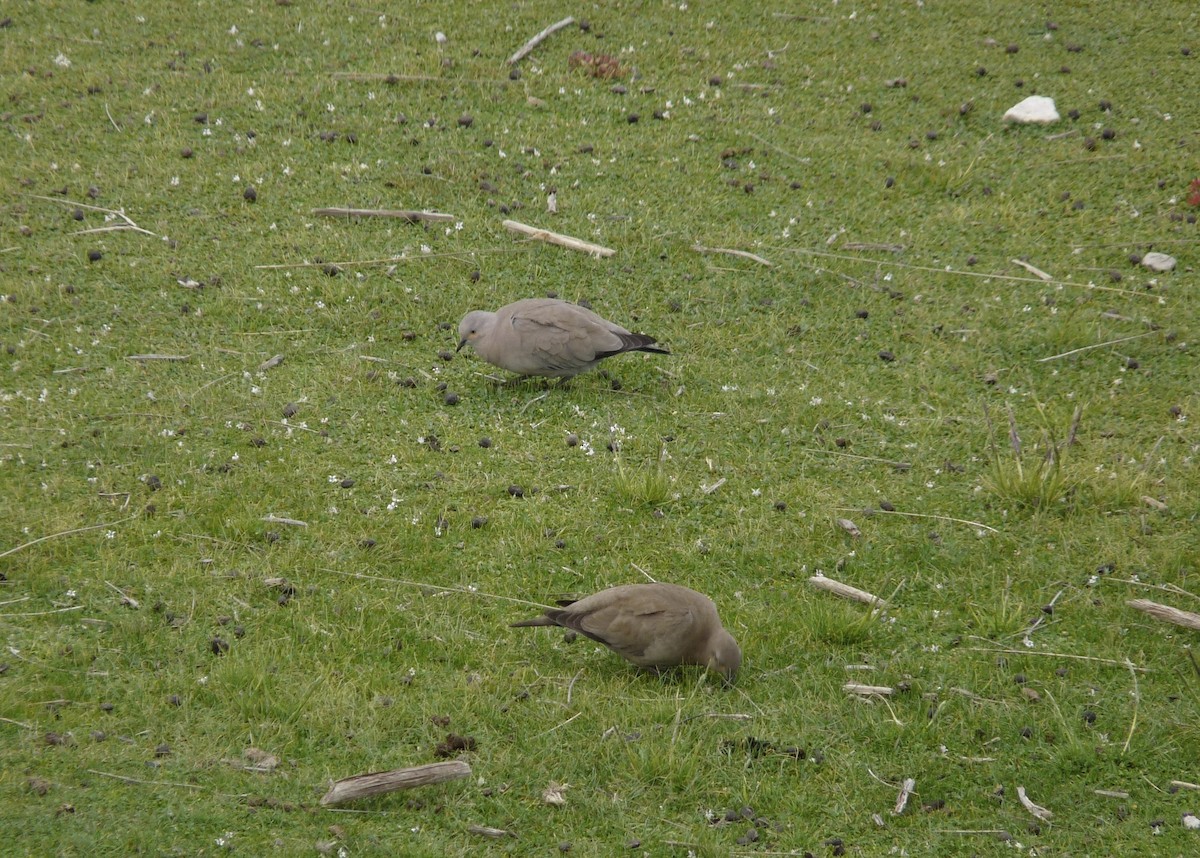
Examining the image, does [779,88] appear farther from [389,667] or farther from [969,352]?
[389,667]

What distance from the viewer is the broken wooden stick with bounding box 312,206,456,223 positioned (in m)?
10.4

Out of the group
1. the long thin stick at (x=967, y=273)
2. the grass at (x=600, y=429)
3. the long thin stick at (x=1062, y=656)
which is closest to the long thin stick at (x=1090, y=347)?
the grass at (x=600, y=429)

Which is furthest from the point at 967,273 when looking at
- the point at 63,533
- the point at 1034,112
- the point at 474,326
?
the point at 63,533

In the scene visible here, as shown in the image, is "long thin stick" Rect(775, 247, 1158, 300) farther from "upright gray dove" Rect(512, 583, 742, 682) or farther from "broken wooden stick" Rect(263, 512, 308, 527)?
"broken wooden stick" Rect(263, 512, 308, 527)

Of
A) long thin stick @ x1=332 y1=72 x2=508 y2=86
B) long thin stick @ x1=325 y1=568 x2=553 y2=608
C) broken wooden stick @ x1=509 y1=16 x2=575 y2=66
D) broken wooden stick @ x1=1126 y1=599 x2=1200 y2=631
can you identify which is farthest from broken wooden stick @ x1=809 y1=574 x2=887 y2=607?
broken wooden stick @ x1=509 y1=16 x2=575 y2=66

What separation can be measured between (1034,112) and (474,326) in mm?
7076

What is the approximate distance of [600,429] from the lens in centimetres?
834

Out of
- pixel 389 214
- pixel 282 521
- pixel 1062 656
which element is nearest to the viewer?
pixel 1062 656

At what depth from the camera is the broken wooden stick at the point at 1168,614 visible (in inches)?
253

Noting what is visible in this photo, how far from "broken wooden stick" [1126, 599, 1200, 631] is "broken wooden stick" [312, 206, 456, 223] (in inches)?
262

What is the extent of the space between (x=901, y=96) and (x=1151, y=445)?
5.88 meters

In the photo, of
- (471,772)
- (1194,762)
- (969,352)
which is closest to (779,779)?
(471,772)

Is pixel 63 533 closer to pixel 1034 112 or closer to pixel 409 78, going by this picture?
pixel 409 78

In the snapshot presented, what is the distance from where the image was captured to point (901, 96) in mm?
12547
